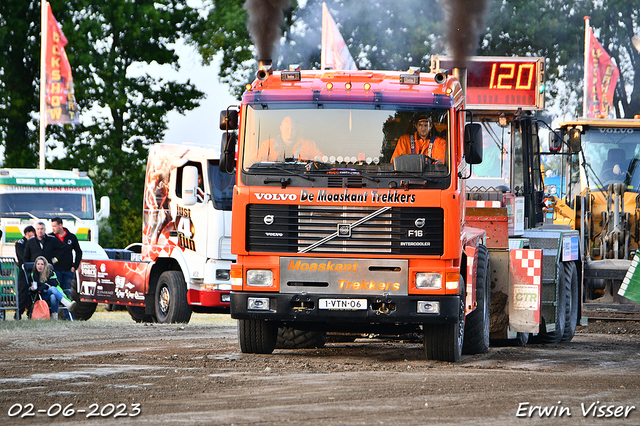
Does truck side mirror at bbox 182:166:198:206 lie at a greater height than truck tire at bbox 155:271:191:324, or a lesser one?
greater

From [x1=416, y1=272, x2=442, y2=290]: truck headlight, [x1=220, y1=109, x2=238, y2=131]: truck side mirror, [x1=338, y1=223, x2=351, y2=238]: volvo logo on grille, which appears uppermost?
[x1=220, y1=109, x2=238, y2=131]: truck side mirror

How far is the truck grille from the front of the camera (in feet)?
35.8

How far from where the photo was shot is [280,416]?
7746 millimetres

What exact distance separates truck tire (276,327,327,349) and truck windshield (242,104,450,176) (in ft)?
9.37

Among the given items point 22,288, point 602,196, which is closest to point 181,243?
point 22,288

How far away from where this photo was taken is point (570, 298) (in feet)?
51.9

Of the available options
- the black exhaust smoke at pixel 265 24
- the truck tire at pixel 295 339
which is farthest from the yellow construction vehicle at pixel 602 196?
the truck tire at pixel 295 339

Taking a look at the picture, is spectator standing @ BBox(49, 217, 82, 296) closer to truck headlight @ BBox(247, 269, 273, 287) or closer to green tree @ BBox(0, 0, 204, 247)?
truck headlight @ BBox(247, 269, 273, 287)

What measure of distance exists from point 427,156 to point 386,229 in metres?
0.86

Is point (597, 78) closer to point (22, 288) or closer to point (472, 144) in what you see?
point (22, 288)

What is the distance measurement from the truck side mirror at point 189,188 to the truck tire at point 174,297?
4.87 feet

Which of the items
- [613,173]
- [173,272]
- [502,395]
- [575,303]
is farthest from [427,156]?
[613,173]

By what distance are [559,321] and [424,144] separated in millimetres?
5141

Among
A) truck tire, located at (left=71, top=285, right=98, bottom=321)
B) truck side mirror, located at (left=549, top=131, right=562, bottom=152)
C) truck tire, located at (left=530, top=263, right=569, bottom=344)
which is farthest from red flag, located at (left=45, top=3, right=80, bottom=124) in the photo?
truck tire, located at (left=530, top=263, right=569, bottom=344)
